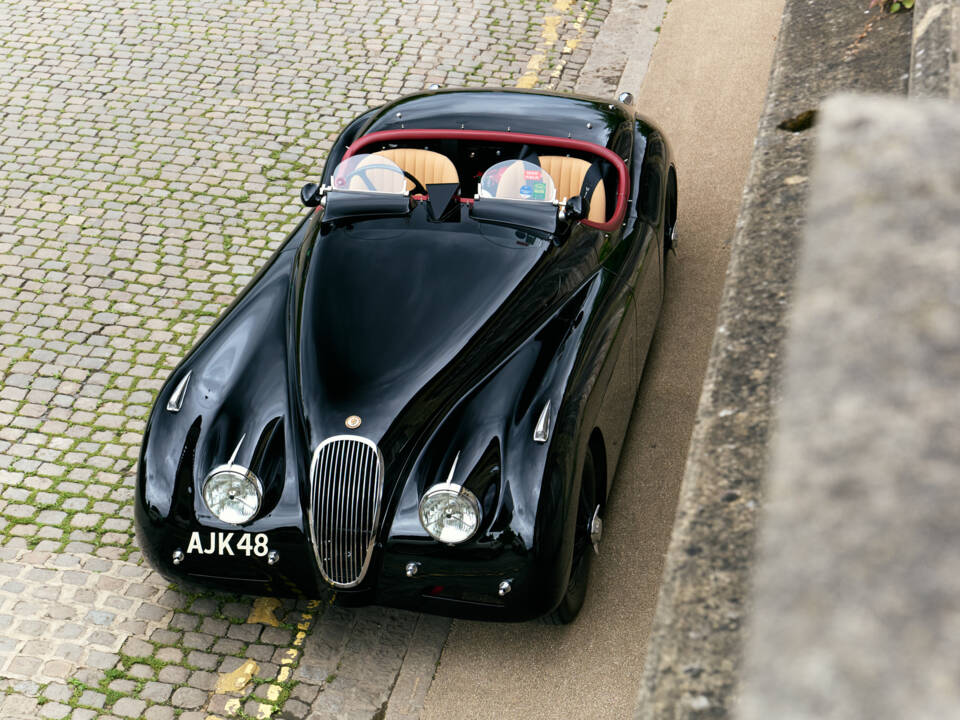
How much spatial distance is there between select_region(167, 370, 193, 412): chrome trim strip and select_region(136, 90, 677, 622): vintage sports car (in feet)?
0.03

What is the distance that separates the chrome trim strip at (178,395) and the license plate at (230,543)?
0.60 m

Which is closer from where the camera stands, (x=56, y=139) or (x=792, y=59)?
(x=792, y=59)

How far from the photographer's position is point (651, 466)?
5.75 m

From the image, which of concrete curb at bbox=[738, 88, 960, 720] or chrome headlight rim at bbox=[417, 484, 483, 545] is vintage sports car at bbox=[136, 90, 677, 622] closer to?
chrome headlight rim at bbox=[417, 484, 483, 545]

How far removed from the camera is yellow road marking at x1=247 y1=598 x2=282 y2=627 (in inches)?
195

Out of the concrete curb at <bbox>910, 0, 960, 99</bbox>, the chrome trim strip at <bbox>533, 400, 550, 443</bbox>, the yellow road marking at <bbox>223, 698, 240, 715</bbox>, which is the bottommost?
the yellow road marking at <bbox>223, 698, 240, 715</bbox>

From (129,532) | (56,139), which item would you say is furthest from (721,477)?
(56,139)

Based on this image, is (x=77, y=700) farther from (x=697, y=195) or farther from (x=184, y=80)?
(x=184, y=80)

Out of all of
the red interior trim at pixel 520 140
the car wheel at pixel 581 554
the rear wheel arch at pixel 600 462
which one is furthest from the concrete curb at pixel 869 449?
the red interior trim at pixel 520 140

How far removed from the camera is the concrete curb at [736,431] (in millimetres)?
2223

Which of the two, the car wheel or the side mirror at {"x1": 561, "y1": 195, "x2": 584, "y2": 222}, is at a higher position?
the side mirror at {"x1": 561, "y1": 195, "x2": 584, "y2": 222}

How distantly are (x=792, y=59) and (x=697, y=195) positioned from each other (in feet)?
9.53

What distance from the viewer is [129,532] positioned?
537 cm

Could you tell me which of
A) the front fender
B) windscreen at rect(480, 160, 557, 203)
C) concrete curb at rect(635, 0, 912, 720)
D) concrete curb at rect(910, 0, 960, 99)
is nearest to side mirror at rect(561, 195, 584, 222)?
windscreen at rect(480, 160, 557, 203)
